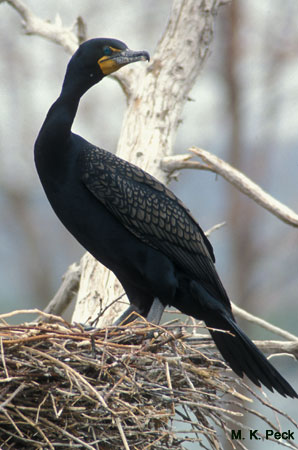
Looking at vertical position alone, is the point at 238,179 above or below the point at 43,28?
below

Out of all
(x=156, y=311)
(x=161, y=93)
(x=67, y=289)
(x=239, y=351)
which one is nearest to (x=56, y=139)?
(x=156, y=311)

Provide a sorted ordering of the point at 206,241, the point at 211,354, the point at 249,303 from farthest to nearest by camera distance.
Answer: the point at 249,303
the point at 206,241
the point at 211,354

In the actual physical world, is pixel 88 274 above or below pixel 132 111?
below

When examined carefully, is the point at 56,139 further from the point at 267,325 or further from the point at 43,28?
the point at 43,28

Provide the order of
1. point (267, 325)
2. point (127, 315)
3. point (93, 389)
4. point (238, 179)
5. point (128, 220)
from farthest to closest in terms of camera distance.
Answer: point (267, 325), point (238, 179), point (127, 315), point (128, 220), point (93, 389)

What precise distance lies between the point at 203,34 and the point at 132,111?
102 centimetres

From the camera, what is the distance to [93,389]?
368 cm

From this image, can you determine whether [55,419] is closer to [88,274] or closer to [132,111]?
[88,274]

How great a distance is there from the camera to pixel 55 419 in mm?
3883

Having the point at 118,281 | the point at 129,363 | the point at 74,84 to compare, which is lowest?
the point at 129,363

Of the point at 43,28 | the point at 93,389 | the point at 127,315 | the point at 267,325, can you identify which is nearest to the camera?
the point at 93,389

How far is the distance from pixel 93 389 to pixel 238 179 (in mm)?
2678

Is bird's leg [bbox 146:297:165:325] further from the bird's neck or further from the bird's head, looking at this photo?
the bird's head

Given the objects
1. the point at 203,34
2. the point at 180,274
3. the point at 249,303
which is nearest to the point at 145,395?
the point at 180,274
